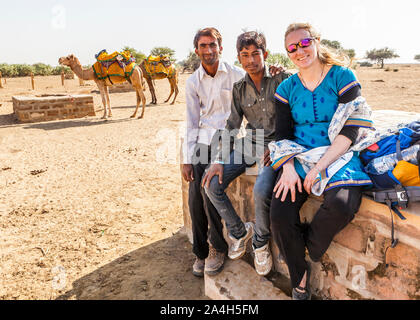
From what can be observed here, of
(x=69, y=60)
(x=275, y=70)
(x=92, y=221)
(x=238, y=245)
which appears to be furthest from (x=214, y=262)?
(x=69, y=60)

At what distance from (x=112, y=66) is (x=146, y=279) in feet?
26.3

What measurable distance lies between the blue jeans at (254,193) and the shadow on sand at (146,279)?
665mm

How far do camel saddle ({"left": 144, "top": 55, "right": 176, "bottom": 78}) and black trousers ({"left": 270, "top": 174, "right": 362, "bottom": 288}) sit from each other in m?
11.5

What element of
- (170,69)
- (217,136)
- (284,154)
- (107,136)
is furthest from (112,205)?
(170,69)

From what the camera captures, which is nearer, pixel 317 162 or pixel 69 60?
pixel 317 162

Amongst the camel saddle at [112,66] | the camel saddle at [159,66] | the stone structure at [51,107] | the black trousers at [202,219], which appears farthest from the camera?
the camel saddle at [159,66]

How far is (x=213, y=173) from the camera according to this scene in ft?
7.54

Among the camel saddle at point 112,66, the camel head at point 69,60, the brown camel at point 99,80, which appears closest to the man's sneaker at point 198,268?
the brown camel at point 99,80

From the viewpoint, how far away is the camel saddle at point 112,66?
9.26 m

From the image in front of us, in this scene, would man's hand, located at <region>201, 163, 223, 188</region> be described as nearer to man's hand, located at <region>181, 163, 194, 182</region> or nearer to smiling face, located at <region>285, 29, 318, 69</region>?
man's hand, located at <region>181, 163, 194, 182</region>

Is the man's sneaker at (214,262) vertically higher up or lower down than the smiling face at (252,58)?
lower down

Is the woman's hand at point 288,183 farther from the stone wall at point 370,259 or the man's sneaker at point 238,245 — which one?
the man's sneaker at point 238,245

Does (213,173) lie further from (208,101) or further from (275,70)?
(275,70)
